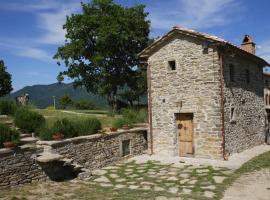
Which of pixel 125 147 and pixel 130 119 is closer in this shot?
pixel 125 147

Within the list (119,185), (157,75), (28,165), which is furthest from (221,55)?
(28,165)

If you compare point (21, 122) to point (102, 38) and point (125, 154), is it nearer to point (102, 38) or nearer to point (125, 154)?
point (125, 154)

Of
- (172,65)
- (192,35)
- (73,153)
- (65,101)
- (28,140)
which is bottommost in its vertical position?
(73,153)

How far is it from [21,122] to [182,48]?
26.6 feet

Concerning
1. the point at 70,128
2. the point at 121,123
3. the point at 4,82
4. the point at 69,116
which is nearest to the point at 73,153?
the point at 70,128

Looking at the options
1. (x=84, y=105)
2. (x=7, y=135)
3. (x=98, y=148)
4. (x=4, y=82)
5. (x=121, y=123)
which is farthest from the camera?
(x=84, y=105)

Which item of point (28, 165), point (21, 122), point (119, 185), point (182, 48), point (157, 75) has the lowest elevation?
point (119, 185)

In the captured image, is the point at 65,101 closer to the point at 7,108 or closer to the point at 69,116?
the point at 69,116

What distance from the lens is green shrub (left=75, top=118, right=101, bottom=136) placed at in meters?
15.1

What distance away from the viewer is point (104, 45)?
28.0 metres

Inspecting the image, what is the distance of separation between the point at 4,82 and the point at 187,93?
2802cm

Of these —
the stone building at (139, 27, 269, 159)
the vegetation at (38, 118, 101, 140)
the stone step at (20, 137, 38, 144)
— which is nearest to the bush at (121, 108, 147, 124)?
the stone building at (139, 27, 269, 159)

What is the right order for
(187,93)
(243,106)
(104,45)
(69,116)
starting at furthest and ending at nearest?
(104,45) → (69,116) → (243,106) → (187,93)

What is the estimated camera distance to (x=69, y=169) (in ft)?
42.2
